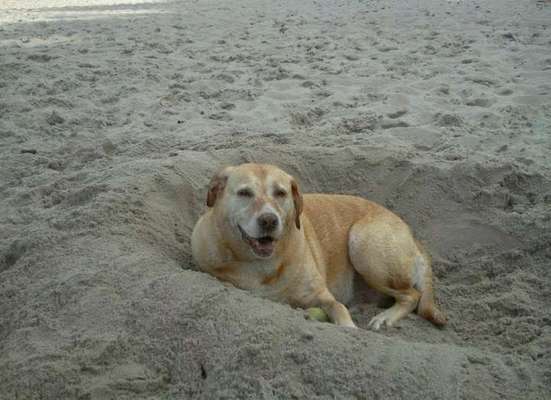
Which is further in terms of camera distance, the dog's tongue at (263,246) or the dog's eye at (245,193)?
the dog's eye at (245,193)

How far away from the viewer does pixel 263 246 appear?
3.65 meters

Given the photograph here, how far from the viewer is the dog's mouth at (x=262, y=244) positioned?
3.63 m

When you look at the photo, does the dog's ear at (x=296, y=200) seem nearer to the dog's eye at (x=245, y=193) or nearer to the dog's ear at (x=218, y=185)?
the dog's eye at (x=245, y=193)

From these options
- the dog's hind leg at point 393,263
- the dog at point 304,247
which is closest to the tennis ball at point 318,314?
the dog at point 304,247

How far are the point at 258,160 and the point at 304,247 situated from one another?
1426 mm

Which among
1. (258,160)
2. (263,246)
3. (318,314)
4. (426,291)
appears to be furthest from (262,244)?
(258,160)

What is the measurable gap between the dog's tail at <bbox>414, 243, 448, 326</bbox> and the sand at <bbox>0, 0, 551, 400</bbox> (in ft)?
0.31

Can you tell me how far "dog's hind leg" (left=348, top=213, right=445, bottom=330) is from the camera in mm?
4285

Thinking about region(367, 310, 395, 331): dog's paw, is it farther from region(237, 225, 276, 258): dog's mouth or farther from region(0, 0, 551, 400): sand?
region(237, 225, 276, 258): dog's mouth

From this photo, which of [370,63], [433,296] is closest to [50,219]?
[433,296]

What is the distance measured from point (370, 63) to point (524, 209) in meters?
3.78

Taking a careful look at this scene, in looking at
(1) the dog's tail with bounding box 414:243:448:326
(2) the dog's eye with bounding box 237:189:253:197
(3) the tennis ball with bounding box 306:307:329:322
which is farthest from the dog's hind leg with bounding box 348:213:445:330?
(2) the dog's eye with bounding box 237:189:253:197

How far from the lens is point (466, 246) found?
4.69 metres

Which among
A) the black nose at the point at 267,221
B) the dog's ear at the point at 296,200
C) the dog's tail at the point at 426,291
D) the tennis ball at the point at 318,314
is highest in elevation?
the black nose at the point at 267,221
